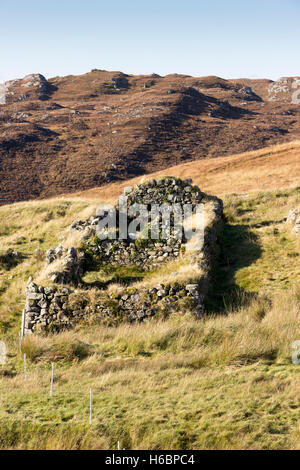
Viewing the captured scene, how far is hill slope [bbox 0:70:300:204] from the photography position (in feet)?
200

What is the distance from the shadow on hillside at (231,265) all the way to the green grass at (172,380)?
0.08 m

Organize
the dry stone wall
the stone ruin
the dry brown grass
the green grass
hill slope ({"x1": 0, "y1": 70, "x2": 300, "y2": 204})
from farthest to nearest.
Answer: hill slope ({"x1": 0, "y1": 70, "x2": 300, "y2": 204})
the dry brown grass
the dry stone wall
the stone ruin
the green grass

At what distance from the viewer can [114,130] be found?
3125 inches

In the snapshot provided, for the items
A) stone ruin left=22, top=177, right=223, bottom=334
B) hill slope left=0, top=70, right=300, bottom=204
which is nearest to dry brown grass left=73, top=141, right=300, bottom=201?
hill slope left=0, top=70, right=300, bottom=204

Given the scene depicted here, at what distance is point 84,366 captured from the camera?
702cm

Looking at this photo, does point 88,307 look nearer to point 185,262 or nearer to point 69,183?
point 185,262

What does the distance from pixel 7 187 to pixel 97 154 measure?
1775 cm

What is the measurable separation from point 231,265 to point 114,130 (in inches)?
2751

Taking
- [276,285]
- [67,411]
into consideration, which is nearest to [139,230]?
[276,285]

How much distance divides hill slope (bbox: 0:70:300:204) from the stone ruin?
131ft

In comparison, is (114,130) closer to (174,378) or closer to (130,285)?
(130,285)

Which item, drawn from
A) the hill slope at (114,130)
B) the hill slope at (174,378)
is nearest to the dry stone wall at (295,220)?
the hill slope at (174,378)

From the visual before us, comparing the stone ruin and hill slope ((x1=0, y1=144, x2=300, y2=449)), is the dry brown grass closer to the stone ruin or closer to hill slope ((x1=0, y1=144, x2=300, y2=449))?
the stone ruin

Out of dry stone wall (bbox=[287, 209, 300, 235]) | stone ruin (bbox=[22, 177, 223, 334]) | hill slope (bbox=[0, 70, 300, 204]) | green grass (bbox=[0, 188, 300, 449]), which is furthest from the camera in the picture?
hill slope (bbox=[0, 70, 300, 204])
